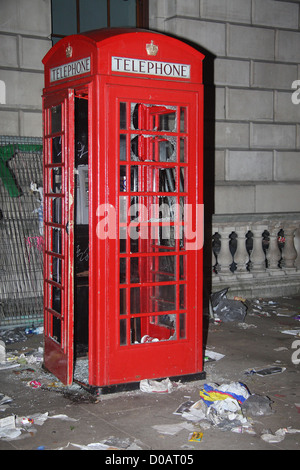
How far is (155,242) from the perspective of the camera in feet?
18.1

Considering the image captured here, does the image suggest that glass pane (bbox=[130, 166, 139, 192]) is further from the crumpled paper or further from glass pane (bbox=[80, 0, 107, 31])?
glass pane (bbox=[80, 0, 107, 31])

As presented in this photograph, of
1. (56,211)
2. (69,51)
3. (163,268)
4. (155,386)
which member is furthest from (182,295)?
(69,51)

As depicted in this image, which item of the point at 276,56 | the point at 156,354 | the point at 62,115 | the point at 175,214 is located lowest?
the point at 156,354

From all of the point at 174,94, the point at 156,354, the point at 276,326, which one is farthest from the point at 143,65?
the point at 276,326

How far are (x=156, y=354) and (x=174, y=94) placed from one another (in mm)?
2155

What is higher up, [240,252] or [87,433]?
[240,252]

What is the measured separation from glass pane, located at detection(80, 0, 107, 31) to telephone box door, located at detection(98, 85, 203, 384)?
13.1 ft

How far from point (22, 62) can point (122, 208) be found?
349 cm

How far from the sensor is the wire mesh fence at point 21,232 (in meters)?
7.09

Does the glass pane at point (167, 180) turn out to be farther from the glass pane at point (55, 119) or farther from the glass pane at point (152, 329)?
the glass pane at point (152, 329)

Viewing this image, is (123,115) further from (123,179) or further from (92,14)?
(92,14)

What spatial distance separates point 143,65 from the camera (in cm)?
472
